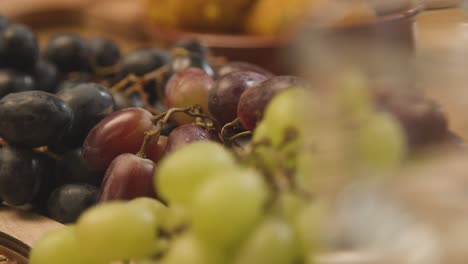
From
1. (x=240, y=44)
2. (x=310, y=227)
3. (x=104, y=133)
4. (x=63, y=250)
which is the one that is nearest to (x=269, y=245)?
(x=310, y=227)

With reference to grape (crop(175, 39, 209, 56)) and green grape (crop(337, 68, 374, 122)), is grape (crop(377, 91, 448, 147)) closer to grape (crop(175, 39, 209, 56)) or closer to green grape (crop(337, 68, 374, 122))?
green grape (crop(337, 68, 374, 122))

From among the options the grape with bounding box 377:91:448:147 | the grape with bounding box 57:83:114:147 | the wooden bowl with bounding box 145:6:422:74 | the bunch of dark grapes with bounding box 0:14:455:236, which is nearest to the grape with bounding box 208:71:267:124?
the bunch of dark grapes with bounding box 0:14:455:236

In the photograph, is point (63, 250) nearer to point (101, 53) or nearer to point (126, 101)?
point (126, 101)

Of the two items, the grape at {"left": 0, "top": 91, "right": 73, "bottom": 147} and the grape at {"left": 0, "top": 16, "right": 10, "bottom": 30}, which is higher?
the grape at {"left": 0, "top": 16, "right": 10, "bottom": 30}

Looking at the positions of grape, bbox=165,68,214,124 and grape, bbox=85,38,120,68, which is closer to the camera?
grape, bbox=165,68,214,124

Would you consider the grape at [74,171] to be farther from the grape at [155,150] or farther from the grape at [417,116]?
the grape at [417,116]

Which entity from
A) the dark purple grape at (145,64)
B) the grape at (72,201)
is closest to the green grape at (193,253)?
the grape at (72,201)
